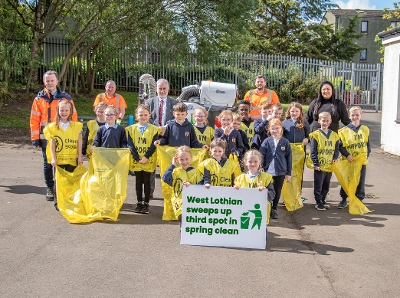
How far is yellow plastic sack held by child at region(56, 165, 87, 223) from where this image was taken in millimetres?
6997

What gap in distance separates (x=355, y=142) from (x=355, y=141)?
0.02 metres

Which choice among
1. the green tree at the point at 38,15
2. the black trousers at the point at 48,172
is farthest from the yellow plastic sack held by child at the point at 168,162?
the green tree at the point at 38,15

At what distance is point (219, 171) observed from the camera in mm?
6699

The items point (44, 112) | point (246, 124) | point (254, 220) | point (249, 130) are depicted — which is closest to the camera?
point (254, 220)

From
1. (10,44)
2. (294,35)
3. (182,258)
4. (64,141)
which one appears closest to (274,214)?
(182,258)

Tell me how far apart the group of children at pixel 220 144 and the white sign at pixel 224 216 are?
39 cm

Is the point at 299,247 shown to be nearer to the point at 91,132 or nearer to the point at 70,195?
the point at 70,195

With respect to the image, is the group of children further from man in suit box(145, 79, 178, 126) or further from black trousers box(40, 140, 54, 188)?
man in suit box(145, 79, 178, 126)

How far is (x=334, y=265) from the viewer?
18.0ft

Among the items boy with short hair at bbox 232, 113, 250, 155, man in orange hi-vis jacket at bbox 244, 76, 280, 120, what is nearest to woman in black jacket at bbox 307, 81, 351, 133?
man in orange hi-vis jacket at bbox 244, 76, 280, 120

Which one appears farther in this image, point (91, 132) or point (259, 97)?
point (259, 97)

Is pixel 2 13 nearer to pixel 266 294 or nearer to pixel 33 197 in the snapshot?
pixel 33 197

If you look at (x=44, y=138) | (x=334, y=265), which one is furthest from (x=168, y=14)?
(x=334, y=265)

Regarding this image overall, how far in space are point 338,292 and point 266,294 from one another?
2.19ft
